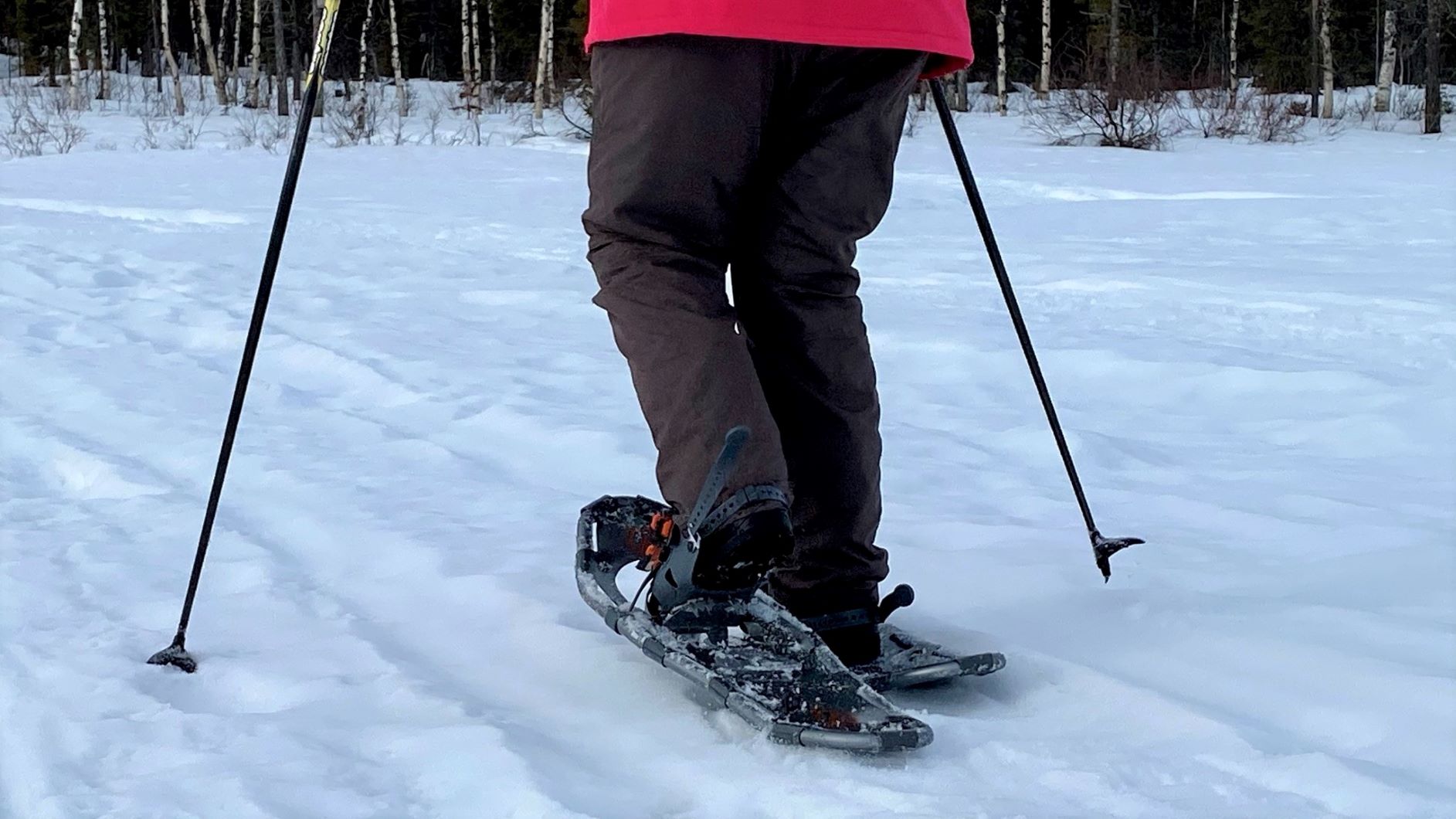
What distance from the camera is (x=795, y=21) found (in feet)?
4.61

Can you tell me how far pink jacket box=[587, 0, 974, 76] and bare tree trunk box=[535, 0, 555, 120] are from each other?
1896 cm

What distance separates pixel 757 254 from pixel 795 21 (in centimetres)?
27

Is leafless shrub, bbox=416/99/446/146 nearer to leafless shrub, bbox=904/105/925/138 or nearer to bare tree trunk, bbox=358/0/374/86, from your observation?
bare tree trunk, bbox=358/0/374/86

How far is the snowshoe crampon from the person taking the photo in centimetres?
137

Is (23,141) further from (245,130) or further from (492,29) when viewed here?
(492,29)

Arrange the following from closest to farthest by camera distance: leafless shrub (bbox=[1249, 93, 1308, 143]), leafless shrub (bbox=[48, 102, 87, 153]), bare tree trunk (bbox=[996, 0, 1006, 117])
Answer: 1. leafless shrub (bbox=[48, 102, 87, 153])
2. leafless shrub (bbox=[1249, 93, 1308, 143])
3. bare tree trunk (bbox=[996, 0, 1006, 117])

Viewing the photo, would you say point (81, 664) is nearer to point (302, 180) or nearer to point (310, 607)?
point (310, 607)

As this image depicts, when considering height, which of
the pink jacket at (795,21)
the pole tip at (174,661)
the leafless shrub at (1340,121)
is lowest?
the pole tip at (174,661)

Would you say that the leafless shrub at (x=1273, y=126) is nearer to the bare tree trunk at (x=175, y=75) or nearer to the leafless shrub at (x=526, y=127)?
the leafless shrub at (x=526, y=127)

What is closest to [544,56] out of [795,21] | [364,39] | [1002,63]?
[364,39]

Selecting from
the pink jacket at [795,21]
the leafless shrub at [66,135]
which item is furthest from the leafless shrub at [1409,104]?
the pink jacket at [795,21]

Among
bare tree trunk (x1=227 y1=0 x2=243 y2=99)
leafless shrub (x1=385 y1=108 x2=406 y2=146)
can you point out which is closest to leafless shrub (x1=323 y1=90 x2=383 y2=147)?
leafless shrub (x1=385 y1=108 x2=406 y2=146)

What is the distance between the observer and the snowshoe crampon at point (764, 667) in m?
1.37

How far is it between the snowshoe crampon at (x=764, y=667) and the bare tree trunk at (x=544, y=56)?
19.0m
